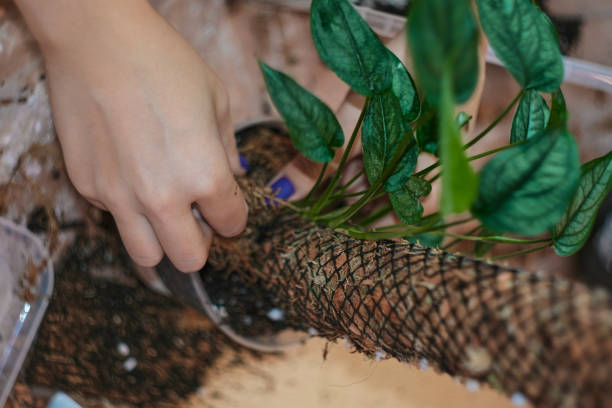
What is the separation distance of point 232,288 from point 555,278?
0.43m

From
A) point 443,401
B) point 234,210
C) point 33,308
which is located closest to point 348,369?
point 443,401

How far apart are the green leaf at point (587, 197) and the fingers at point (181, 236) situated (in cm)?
35

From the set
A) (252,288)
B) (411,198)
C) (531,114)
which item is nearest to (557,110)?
(531,114)

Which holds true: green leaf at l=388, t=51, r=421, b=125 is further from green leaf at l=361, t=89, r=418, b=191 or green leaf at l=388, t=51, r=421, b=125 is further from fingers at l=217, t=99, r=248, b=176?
fingers at l=217, t=99, r=248, b=176

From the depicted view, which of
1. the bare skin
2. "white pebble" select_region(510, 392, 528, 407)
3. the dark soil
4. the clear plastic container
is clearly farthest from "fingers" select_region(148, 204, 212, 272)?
"white pebble" select_region(510, 392, 528, 407)

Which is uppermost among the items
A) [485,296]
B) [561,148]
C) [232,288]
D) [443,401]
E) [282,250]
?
[561,148]

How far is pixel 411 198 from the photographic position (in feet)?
1.46

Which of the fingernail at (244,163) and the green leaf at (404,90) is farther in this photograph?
the fingernail at (244,163)

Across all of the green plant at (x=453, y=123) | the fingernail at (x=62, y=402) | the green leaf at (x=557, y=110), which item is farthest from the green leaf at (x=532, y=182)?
the fingernail at (x=62, y=402)

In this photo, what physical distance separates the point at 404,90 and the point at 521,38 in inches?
4.3

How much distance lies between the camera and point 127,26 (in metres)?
0.48

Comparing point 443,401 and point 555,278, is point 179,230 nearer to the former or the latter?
point 555,278

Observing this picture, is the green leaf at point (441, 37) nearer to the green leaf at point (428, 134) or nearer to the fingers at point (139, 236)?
the green leaf at point (428, 134)

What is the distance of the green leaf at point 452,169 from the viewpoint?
231mm
